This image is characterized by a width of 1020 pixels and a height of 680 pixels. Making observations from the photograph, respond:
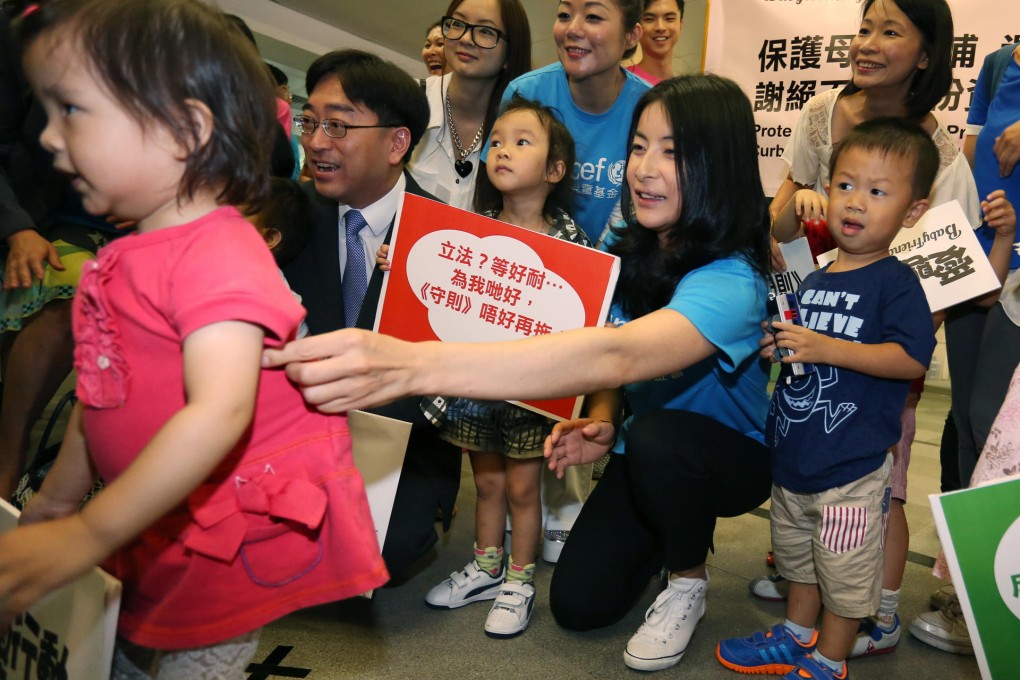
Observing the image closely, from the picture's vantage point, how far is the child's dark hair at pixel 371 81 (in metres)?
1.69

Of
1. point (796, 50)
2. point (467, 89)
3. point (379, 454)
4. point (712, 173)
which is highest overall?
point (796, 50)

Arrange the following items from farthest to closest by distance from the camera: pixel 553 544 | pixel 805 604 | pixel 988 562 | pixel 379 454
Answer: pixel 553 544 < pixel 805 604 < pixel 379 454 < pixel 988 562

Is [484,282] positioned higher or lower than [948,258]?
lower

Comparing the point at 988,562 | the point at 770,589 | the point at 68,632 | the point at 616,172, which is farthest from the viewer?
the point at 616,172

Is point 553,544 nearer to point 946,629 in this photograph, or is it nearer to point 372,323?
point 372,323

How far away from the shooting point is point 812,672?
1.42 metres

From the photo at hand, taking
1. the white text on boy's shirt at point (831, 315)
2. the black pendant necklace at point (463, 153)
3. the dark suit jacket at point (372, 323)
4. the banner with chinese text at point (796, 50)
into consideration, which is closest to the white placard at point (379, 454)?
the dark suit jacket at point (372, 323)

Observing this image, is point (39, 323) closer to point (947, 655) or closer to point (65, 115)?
point (65, 115)

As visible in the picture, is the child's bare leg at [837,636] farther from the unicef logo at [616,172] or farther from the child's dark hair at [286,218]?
the child's dark hair at [286,218]

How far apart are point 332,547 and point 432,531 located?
3.13 ft

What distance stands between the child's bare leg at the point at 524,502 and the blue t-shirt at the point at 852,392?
584 millimetres

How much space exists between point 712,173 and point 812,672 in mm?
985

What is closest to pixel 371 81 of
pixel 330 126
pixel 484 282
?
pixel 330 126

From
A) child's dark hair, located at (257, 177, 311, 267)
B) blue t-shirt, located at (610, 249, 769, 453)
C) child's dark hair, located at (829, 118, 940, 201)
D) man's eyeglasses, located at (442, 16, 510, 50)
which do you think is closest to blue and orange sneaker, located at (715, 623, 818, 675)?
blue t-shirt, located at (610, 249, 769, 453)
